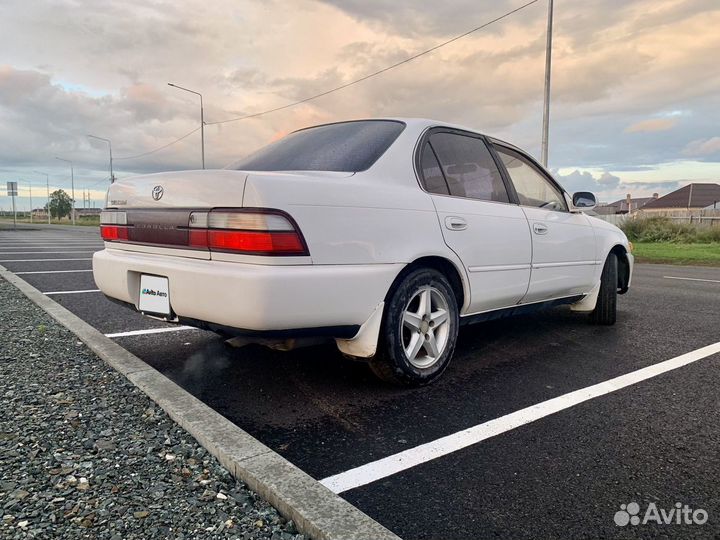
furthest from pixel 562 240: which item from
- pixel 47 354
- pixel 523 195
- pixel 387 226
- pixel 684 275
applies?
pixel 684 275

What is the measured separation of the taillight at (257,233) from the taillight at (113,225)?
37.2 inches

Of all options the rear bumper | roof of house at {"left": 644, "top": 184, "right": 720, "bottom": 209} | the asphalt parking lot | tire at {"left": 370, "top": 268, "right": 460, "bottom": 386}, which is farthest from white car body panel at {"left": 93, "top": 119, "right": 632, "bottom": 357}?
roof of house at {"left": 644, "top": 184, "right": 720, "bottom": 209}

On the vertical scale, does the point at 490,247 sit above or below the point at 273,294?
above

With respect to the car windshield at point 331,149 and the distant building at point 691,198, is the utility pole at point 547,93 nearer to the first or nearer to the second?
the car windshield at point 331,149

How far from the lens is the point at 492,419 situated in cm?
260

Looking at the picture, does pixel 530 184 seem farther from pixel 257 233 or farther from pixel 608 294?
pixel 257 233

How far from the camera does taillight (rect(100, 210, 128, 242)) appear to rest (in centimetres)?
307

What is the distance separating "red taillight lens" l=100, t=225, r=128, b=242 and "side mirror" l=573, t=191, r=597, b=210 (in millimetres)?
3534

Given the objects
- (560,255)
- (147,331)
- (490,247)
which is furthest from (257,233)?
(560,255)

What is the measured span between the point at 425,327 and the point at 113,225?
2.01 metres

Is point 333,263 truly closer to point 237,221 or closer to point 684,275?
point 237,221

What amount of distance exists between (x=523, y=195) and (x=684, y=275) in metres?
7.71

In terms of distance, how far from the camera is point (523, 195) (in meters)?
3.89

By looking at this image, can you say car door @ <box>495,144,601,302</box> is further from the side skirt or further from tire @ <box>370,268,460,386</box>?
tire @ <box>370,268,460,386</box>
